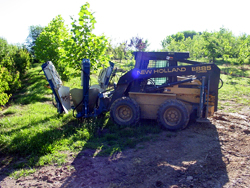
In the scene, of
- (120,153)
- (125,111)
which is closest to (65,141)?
(120,153)

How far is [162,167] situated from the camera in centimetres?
457

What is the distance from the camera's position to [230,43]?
24.9 metres

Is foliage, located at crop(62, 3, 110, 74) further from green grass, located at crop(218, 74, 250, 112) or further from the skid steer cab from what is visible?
green grass, located at crop(218, 74, 250, 112)

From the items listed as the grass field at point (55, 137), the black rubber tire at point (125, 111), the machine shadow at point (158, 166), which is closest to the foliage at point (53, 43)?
the grass field at point (55, 137)

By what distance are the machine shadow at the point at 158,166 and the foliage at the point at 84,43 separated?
12.4 feet

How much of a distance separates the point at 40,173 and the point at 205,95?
4.90 metres

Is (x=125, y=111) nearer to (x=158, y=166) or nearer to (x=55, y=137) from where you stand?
(x=55, y=137)

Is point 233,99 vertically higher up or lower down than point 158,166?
higher up

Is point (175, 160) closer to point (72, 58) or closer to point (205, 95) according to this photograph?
point (205, 95)

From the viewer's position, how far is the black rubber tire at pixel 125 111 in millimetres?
6789

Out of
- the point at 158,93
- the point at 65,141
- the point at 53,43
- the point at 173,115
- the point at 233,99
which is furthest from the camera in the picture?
the point at 53,43

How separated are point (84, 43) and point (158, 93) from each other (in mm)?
3144

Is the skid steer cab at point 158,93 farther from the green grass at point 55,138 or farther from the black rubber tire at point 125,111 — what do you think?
the green grass at point 55,138

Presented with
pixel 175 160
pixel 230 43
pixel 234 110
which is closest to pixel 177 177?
pixel 175 160
